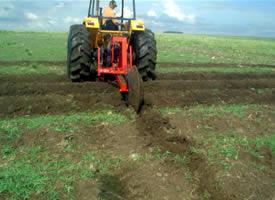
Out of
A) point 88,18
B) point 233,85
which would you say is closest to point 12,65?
point 88,18

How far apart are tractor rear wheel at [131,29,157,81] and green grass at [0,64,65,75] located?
3322mm

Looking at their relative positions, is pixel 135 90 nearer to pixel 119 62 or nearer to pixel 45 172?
pixel 119 62

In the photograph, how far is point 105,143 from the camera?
712 centimetres

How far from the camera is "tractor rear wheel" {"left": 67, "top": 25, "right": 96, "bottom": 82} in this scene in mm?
10625

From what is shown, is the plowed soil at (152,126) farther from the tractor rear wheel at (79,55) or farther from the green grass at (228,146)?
the tractor rear wheel at (79,55)

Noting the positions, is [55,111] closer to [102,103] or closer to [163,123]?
[102,103]

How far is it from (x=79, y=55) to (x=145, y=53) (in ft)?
5.56

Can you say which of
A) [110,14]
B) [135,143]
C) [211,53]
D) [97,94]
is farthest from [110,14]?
[211,53]

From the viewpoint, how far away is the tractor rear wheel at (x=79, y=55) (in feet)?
34.9

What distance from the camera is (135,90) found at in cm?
880

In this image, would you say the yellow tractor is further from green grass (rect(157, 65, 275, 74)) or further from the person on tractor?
green grass (rect(157, 65, 275, 74))

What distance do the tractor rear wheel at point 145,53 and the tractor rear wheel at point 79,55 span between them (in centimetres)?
122

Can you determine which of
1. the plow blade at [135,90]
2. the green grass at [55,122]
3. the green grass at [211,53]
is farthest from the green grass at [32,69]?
the green grass at [211,53]

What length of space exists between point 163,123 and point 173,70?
6895 mm
